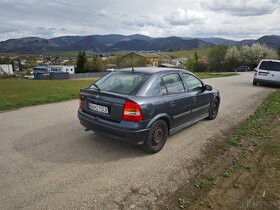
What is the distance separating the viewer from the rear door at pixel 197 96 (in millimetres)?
5629

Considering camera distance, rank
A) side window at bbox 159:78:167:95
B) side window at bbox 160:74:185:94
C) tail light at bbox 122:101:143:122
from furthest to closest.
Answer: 1. side window at bbox 160:74:185:94
2. side window at bbox 159:78:167:95
3. tail light at bbox 122:101:143:122

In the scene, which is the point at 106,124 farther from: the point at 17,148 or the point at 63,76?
the point at 63,76

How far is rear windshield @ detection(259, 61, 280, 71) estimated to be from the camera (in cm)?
1502

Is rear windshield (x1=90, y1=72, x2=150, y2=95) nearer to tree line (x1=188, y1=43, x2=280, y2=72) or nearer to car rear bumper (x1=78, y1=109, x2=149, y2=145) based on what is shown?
car rear bumper (x1=78, y1=109, x2=149, y2=145)

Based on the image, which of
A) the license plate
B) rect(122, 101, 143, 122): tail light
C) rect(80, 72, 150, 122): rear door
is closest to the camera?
rect(122, 101, 143, 122): tail light

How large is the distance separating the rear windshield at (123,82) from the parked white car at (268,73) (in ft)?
43.3

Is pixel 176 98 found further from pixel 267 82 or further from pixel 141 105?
pixel 267 82

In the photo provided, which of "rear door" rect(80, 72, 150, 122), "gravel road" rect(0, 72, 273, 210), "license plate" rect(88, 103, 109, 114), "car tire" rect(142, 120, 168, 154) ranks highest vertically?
"rear door" rect(80, 72, 150, 122)

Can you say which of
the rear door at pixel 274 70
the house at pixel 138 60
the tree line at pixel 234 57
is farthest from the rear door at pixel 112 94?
A: the house at pixel 138 60

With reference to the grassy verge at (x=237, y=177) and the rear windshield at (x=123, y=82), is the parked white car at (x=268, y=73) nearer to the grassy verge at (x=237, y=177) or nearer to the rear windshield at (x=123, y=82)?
the grassy verge at (x=237, y=177)

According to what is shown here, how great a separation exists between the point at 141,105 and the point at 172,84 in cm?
124

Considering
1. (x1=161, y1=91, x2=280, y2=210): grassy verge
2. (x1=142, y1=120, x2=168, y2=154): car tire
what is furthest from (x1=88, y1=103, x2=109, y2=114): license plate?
(x1=161, y1=91, x2=280, y2=210): grassy verge

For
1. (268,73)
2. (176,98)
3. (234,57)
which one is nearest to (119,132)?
(176,98)

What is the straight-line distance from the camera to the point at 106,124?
14.5ft
